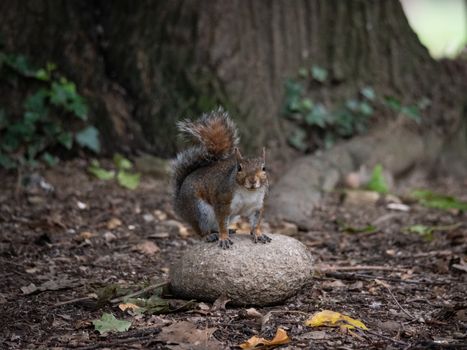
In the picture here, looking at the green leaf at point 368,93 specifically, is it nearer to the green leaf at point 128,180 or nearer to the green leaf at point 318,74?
the green leaf at point 318,74

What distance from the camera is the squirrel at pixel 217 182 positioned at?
323cm

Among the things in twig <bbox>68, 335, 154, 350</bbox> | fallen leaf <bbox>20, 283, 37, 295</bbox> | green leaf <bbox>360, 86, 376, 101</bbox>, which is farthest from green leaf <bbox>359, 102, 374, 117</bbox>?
twig <bbox>68, 335, 154, 350</bbox>

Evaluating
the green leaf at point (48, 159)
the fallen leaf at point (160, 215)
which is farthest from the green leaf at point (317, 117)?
the green leaf at point (48, 159)

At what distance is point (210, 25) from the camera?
5809 mm

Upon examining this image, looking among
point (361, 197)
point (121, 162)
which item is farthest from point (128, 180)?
point (361, 197)

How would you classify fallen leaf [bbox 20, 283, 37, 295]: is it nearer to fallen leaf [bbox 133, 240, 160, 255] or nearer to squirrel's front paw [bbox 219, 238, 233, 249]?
fallen leaf [bbox 133, 240, 160, 255]

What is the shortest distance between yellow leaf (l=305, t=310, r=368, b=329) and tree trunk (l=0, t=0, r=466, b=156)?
305 cm

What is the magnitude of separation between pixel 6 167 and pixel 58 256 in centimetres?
147

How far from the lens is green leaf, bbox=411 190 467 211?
5398 mm

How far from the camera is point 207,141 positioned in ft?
11.8

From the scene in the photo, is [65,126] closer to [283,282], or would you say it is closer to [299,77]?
[299,77]

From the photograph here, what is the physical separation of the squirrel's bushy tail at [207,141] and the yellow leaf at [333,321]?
A: 3.73ft

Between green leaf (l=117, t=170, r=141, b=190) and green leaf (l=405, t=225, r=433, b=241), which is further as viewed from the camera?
green leaf (l=117, t=170, r=141, b=190)

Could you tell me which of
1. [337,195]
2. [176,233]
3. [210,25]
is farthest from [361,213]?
[210,25]
